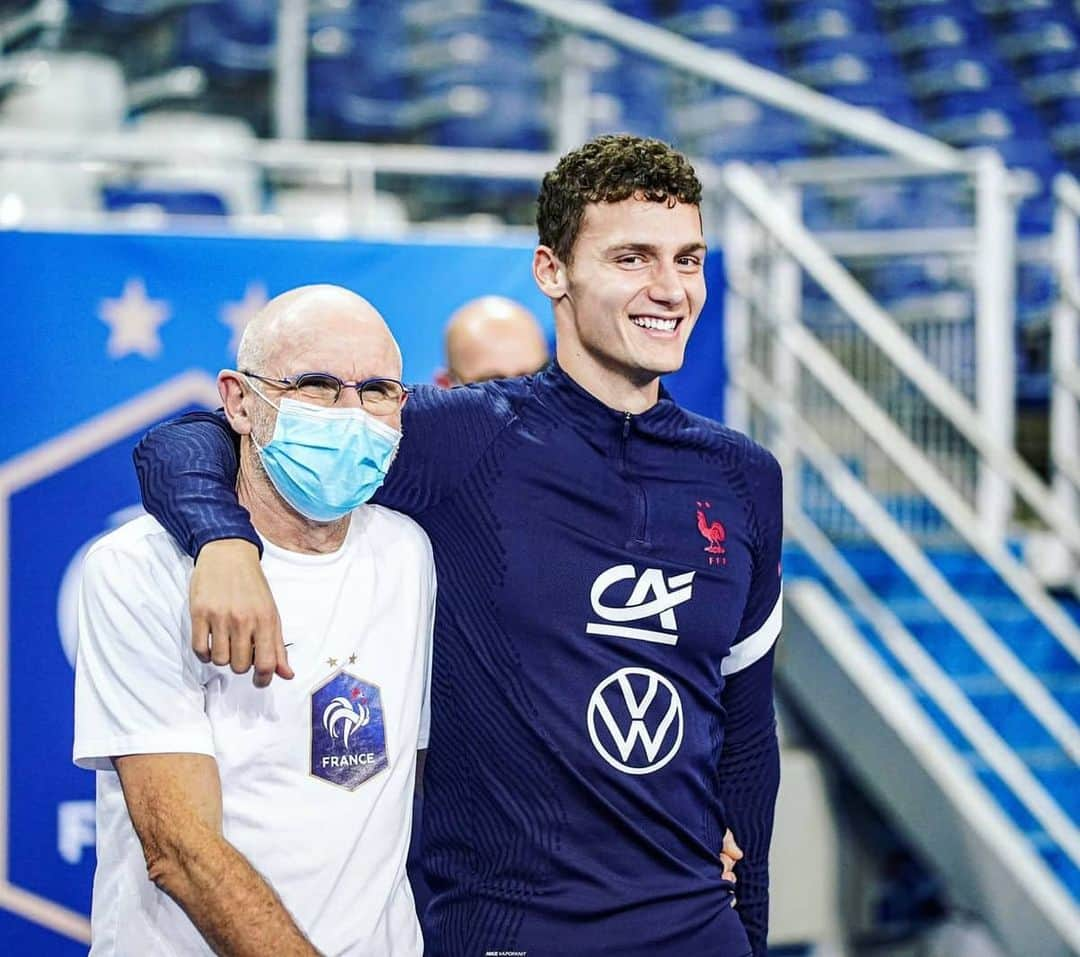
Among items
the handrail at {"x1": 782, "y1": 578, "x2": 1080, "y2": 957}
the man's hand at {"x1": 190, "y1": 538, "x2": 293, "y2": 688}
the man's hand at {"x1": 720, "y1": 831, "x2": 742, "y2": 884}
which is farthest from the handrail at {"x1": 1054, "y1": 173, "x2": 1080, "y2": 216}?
the man's hand at {"x1": 190, "y1": 538, "x2": 293, "y2": 688}

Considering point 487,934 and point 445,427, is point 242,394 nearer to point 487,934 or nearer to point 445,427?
point 445,427

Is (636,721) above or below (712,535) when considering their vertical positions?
below

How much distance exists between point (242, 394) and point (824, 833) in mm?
3048

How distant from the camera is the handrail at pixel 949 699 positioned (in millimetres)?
3666

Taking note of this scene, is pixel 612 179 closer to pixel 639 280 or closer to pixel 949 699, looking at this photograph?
pixel 639 280

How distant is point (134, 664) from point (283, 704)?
18cm

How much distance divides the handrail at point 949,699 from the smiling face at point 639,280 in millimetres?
2084

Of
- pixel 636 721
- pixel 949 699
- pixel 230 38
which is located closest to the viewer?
pixel 636 721

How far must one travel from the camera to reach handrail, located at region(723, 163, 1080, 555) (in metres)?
4.09

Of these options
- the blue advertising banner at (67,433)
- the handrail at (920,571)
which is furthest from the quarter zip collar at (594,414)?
the handrail at (920,571)

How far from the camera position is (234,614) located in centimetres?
170

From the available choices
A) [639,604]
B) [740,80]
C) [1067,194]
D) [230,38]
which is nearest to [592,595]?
[639,604]

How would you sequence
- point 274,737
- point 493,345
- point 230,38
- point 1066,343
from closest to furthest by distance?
point 274,737, point 493,345, point 1066,343, point 230,38

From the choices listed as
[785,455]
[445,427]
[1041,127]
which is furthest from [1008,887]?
[1041,127]
